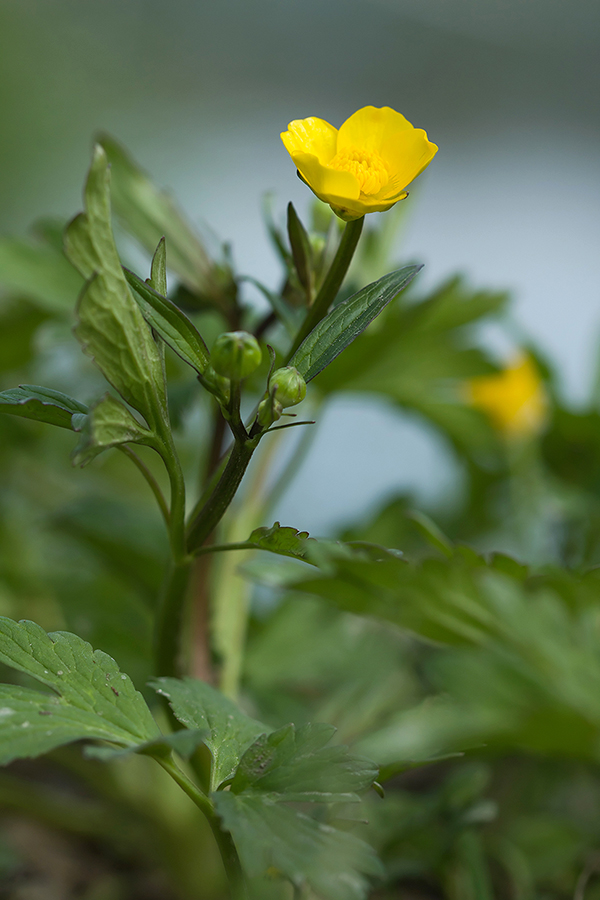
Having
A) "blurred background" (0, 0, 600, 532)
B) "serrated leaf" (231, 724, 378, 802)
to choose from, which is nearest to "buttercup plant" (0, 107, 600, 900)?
"serrated leaf" (231, 724, 378, 802)

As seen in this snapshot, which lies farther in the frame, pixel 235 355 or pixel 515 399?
pixel 515 399

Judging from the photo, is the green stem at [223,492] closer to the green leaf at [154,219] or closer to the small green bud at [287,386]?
the small green bud at [287,386]

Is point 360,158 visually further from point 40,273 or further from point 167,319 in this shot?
point 40,273

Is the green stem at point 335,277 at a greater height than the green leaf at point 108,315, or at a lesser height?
greater

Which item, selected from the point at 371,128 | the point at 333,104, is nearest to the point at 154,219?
the point at 371,128

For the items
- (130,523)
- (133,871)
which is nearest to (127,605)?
(130,523)

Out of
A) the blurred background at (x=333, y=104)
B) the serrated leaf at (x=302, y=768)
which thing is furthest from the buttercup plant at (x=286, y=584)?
the blurred background at (x=333, y=104)

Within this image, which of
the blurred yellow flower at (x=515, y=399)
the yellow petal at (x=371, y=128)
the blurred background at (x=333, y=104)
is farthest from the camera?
the blurred background at (x=333, y=104)
